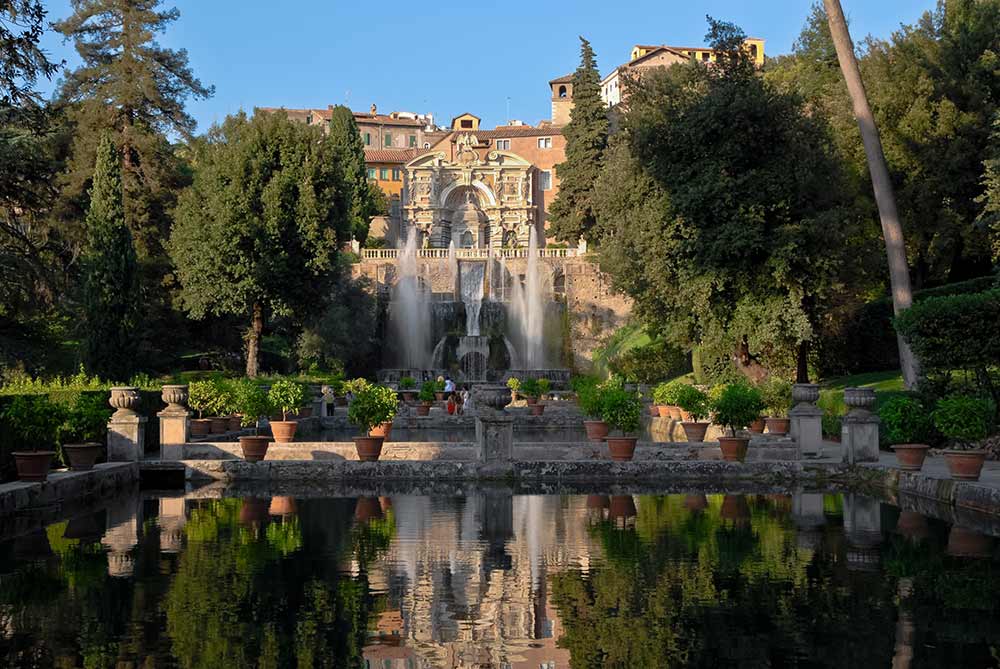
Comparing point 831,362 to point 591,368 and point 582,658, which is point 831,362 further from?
point 582,658

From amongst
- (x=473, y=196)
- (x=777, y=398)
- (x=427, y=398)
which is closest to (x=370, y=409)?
(x=777, y=398)

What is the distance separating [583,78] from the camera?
64.2m

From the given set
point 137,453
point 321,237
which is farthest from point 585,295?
point 137,453

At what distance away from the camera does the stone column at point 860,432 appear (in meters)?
17.6

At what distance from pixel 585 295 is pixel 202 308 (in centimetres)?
2932

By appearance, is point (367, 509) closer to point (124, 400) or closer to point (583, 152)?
point (124, 400)

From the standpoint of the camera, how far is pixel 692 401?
22.5m

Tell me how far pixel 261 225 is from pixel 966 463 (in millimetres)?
26762

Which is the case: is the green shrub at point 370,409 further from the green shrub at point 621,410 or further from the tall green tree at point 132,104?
the tall green tree at point 132,104

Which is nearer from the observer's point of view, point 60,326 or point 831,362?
point 831,362

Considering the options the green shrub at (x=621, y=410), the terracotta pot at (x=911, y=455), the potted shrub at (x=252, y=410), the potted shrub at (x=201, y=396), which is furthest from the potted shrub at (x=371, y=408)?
the terracotta pot at (x=911, y=455)

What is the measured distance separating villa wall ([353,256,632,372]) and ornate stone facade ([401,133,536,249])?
19.3 metres

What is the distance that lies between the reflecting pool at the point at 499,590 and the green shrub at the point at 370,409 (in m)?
5.81

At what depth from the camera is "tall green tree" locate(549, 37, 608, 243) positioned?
6219 cm
